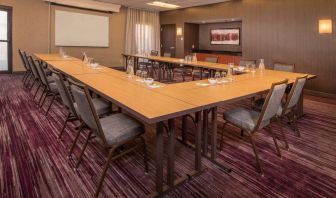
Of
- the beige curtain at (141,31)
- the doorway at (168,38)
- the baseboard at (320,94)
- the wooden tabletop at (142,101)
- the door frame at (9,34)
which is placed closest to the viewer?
the wooden tabletop at (142,101)

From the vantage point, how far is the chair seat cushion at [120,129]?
5.95 ft

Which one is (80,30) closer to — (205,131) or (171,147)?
(205,131)

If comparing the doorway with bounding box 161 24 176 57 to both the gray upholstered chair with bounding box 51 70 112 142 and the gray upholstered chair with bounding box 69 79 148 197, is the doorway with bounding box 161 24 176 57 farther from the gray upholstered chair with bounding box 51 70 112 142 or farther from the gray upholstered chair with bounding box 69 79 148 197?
the gray upholstered chair with bounding box 69 79 148 197

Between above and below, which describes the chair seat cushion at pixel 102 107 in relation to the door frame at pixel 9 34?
below

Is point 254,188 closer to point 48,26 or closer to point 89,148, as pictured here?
point 89,148

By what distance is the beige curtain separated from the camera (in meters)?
9.88

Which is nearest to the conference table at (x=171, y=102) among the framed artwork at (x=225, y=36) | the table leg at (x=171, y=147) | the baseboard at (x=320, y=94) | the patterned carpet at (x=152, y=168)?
the table leg at (x=171, y=147)

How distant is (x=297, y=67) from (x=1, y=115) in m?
6.44

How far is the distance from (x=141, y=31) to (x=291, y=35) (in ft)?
20.3

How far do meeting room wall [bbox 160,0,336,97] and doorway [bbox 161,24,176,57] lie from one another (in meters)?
2.85

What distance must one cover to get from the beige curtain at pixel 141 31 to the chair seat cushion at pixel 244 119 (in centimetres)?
820

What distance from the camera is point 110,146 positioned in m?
1.79

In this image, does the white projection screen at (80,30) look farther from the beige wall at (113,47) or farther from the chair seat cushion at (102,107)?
the chair seat cushion at (102,107)

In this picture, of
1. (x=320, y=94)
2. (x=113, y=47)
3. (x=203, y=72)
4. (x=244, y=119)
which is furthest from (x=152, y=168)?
(x=113, y=47)
